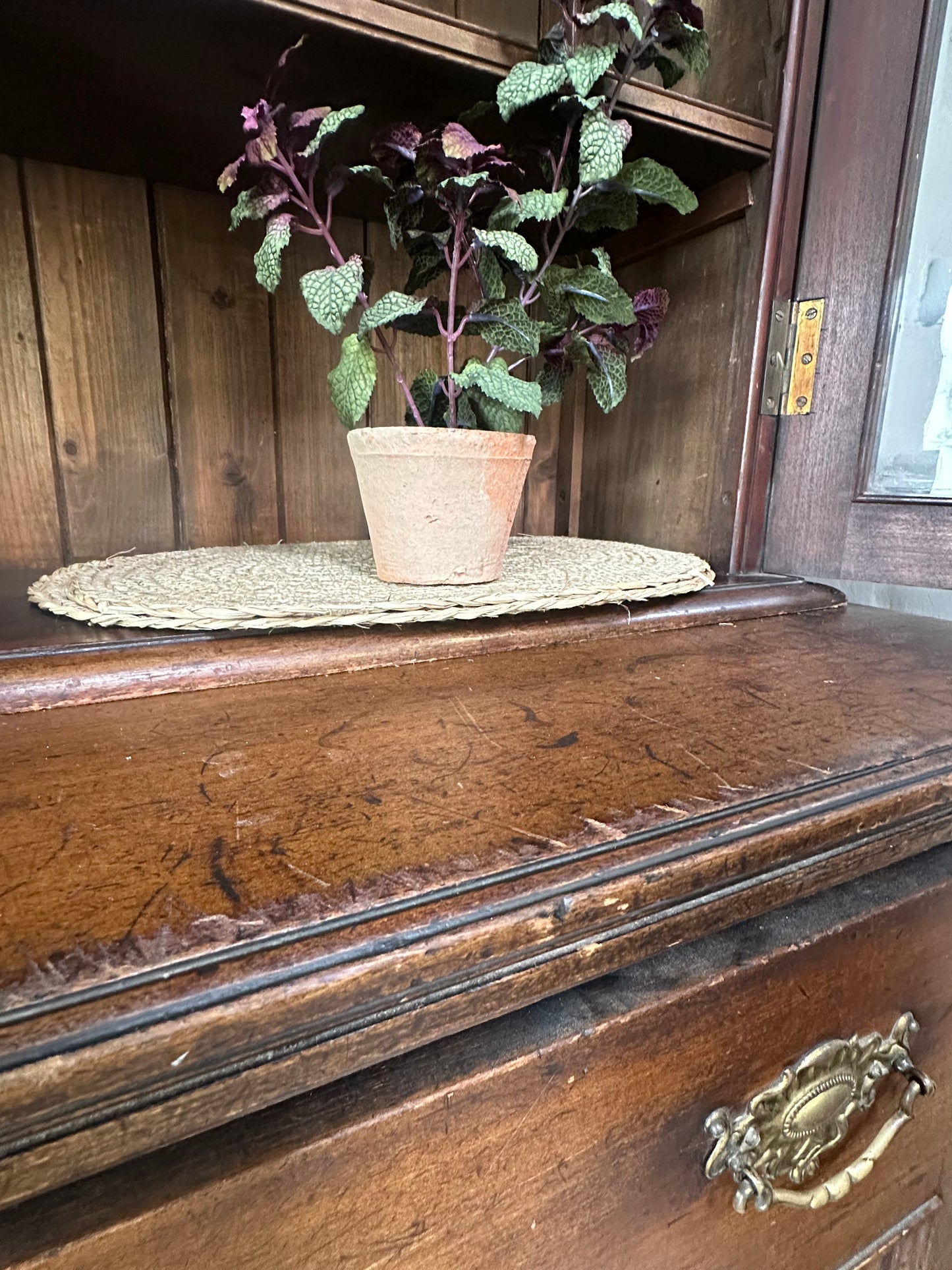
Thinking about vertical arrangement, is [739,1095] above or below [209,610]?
below

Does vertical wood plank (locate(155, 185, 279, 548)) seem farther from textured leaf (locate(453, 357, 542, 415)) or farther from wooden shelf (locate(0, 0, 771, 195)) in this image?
textured leaf (locate(453, 357, 542, 415))

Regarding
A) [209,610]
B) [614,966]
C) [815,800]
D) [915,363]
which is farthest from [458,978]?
[915,363]

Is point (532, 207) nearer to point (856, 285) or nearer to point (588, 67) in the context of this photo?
point (588, 67)

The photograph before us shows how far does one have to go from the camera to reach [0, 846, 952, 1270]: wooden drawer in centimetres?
20

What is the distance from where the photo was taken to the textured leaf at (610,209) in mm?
591

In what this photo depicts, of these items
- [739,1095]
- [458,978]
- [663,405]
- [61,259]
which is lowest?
[739,1095]

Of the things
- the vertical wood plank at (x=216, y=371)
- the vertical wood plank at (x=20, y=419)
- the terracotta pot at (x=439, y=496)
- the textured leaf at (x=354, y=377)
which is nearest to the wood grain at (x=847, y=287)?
the terracotta pot at (x=439, y=496)

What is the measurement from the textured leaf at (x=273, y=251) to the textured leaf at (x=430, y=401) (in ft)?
0.45

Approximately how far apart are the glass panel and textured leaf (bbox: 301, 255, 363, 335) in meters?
0.51

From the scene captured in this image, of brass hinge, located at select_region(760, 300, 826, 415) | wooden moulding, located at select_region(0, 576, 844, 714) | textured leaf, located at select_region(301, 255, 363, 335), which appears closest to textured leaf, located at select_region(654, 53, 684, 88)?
brass hinge, located at select_region(760, 300, 826, 415)

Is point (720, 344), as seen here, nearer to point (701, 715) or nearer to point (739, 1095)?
point (701, 715)

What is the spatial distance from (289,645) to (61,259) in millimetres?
524

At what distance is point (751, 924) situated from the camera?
1.01ft

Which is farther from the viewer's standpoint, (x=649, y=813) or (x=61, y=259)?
(x=61, y=259)
